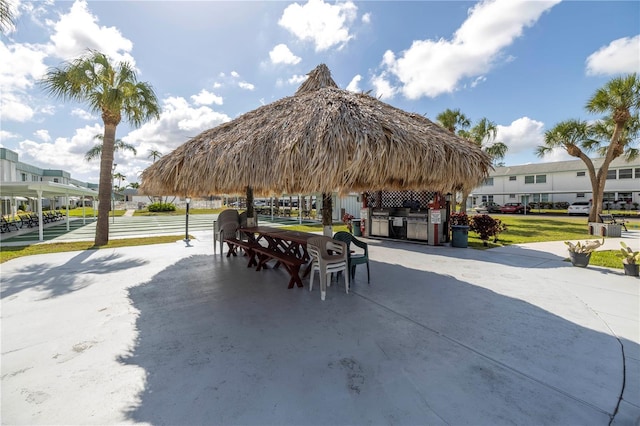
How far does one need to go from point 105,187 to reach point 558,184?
148 feet

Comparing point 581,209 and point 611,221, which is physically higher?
point 581,209

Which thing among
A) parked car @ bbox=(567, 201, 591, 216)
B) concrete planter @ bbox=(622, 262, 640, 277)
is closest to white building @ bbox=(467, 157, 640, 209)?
parked car @ bbox=(567, 201, 591, 216)

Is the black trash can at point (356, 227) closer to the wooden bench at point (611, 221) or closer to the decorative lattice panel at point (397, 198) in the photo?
the decorative lattice panel at point (397, 198)

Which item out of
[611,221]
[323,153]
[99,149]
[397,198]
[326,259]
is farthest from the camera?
[99,149]

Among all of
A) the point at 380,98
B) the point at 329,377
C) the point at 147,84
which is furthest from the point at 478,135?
the point at 329,377

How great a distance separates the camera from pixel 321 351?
9.10 feet

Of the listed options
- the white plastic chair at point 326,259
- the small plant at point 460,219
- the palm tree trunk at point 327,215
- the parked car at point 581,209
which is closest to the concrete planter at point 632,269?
the small plant at point 460,219

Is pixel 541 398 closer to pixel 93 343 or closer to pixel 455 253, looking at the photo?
pixel 93 343

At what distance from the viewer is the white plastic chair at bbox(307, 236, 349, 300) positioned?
14.2 ft

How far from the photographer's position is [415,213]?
10.1 metres

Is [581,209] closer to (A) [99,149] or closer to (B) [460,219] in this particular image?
(B) [460,219]

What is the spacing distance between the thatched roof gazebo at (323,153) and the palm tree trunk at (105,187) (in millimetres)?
6183

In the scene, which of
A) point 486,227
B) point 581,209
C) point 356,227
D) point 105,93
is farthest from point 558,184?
point 105,93

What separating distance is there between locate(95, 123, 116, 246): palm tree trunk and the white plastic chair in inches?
371
